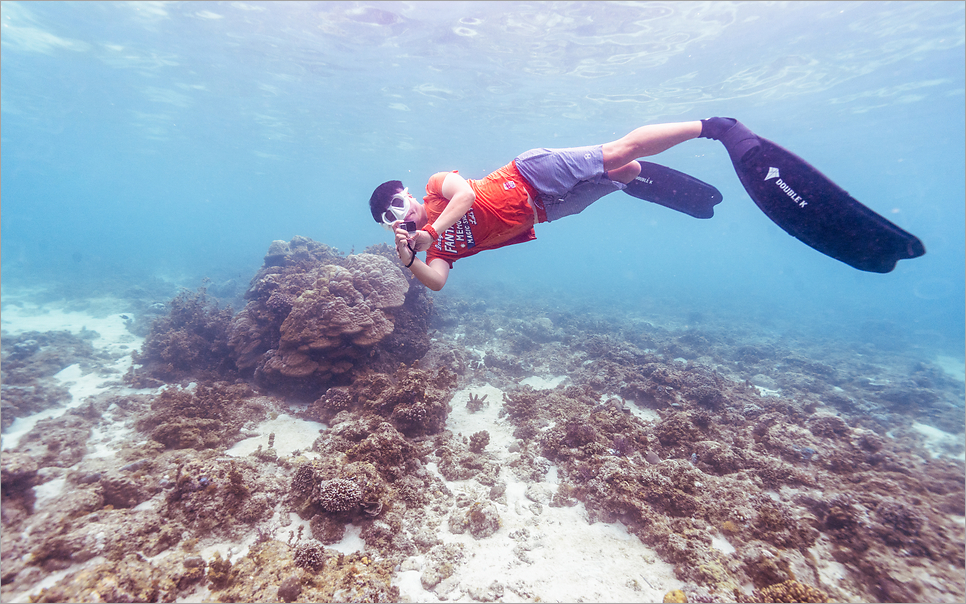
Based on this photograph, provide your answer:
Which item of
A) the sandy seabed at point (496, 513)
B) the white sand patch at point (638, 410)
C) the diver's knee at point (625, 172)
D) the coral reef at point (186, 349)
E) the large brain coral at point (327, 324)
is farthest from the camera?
the coral reef at point (186, 349)

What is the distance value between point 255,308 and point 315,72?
20171mm

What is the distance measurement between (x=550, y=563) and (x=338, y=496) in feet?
8.02

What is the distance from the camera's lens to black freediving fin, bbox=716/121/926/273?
354cm

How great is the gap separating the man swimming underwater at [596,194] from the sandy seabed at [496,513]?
2968 mm

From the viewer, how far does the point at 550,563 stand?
12.2ft

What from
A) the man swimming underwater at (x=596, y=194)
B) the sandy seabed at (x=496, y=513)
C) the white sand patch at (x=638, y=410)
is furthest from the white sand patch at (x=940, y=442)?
the man swimming underwater at (x=596, y=194)

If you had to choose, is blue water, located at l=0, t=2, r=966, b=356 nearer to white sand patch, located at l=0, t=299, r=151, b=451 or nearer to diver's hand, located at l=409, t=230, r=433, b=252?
white sand patch, located at l=0, t=299, r=151, b=451

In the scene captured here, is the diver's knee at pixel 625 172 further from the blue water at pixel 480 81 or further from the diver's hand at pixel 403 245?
the blue water at pixel 480 81

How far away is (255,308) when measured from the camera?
9.41 m

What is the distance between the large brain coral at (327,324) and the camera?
23.2ft

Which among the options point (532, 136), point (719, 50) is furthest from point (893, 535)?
point (532, 136)

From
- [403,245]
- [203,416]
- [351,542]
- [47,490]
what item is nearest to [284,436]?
[203,416]

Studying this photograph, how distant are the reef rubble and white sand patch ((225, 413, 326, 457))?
0.04 m

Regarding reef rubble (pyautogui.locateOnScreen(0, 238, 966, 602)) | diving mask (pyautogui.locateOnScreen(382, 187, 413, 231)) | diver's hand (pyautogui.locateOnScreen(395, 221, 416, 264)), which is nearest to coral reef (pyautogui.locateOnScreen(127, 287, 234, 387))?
reef rubble (pyautogui.locateOnScreen(0, 238, 966, 602))
